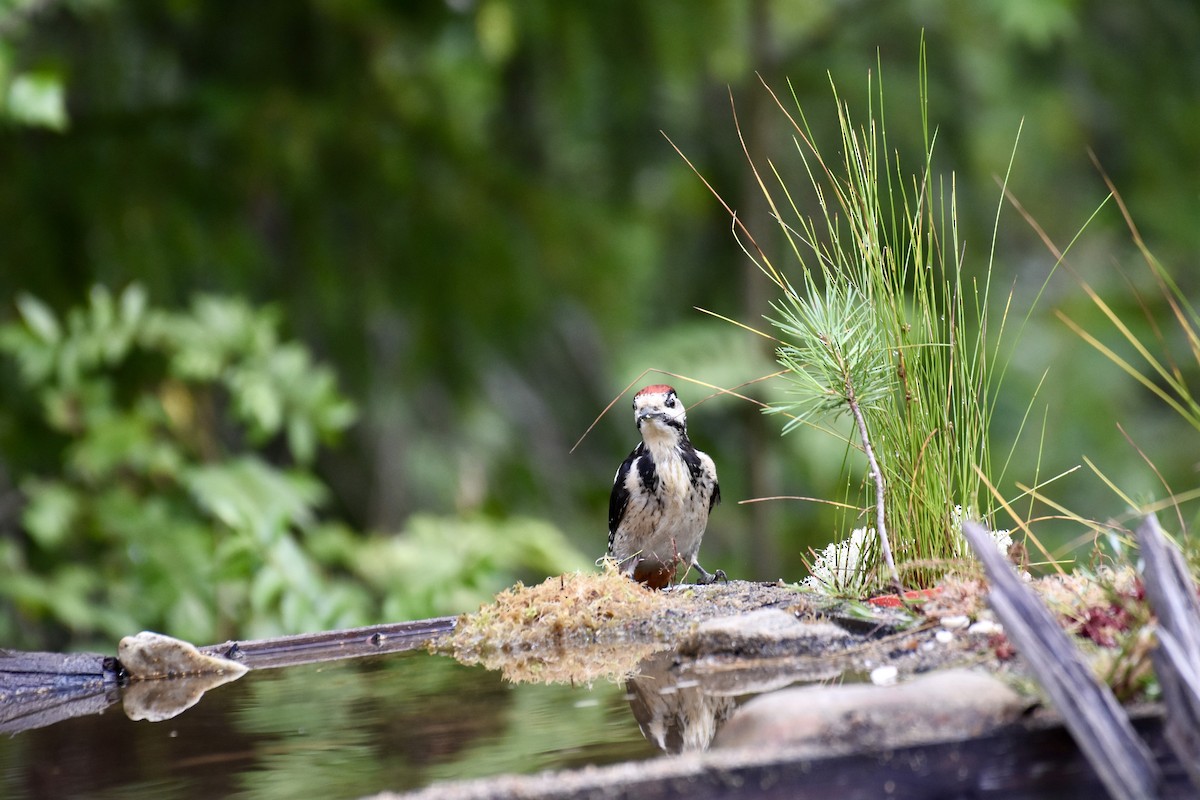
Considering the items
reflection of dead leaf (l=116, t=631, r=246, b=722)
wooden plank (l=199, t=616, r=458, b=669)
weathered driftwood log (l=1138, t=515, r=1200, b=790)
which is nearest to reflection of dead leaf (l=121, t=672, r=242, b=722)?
reflection of dead leaf (l=116, t=631, r=246, b=722)

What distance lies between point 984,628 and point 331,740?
1.34 meters

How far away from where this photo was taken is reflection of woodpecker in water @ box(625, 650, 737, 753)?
2.29 meters

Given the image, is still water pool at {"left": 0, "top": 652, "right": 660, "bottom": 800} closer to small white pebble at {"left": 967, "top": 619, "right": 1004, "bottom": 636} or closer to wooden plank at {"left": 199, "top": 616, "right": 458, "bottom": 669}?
wooden plank at {"left": 199, "top": 616, "right": 458, "bottom": 669}

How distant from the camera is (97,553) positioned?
670 centimetres

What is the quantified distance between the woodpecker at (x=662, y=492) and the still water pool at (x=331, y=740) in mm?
1376

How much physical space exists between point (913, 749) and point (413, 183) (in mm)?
5539

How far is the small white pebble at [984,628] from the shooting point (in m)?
2.67

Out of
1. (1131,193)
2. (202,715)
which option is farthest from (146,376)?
(1131,193)

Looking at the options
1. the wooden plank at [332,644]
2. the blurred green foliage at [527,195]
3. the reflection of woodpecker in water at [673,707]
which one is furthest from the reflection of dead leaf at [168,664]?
the blurred green foliage at [527,195]

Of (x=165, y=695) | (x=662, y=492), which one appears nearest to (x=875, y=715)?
(x=165, y=695)

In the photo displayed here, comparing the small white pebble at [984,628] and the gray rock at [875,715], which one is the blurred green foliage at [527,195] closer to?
the small white pebble at [984,628]

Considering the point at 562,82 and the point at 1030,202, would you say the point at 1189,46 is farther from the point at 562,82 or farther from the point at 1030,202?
the point at 562,82

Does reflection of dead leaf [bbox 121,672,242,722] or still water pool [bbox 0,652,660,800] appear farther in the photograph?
reflection of dead leaf [bbox 121,672,242,722]

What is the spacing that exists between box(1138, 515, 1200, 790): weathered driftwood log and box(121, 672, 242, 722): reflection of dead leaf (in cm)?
205
